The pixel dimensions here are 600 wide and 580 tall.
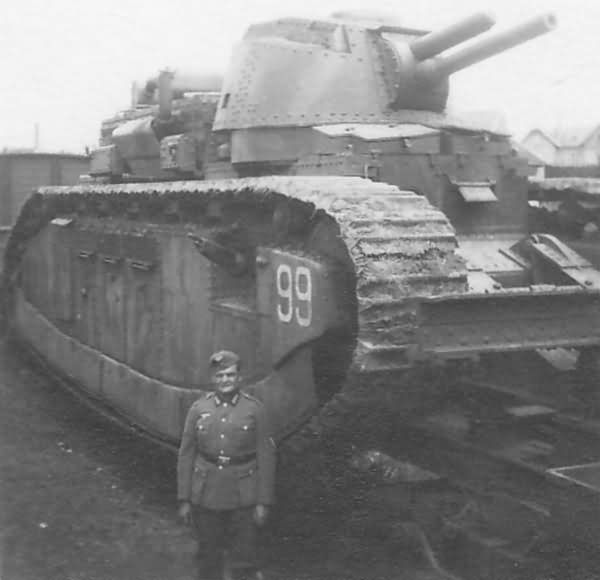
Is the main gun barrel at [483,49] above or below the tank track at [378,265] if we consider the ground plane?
above

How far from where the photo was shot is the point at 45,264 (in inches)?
396

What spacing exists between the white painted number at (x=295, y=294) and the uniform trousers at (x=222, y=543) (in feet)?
3.45

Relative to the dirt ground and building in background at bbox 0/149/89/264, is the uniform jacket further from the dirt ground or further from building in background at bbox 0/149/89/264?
building in background at bbox 0/149/89/264

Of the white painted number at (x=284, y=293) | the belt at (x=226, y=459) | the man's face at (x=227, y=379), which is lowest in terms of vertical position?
the belt at (x=226, y=459)

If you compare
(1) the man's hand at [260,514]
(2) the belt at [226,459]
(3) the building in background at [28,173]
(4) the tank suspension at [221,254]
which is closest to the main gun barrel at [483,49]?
(4) the tank suspension at [221,254]

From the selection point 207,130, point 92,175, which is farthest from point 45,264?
point 207,130

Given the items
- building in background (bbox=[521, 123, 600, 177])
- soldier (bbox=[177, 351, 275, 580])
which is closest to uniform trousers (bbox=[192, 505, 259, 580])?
soldier (bbox=[177, 351, 275, 580])

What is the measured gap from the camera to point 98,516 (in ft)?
19.9

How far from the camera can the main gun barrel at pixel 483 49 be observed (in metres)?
6.91

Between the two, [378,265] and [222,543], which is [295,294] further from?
[222,543]

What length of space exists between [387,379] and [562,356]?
1944mm

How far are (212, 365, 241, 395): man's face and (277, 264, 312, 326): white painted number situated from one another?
554mm

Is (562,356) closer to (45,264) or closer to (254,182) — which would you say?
(254,182)

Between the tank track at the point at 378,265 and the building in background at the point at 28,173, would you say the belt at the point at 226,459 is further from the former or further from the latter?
the building in background at the point at 28,173
